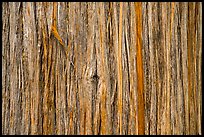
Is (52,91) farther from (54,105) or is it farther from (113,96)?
(113,96)

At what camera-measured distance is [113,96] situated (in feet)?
3.54

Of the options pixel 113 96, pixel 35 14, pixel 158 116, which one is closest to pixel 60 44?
pixel 35 14

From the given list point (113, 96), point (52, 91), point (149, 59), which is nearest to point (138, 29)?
point (149, 59)

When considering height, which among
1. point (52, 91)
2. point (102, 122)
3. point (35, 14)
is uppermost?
point (35, 14)

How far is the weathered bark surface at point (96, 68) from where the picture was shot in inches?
41.4

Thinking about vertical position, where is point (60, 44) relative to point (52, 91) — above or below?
above

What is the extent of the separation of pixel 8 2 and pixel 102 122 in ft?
1.56

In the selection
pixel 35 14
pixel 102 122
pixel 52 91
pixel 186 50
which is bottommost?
pixel 102 122

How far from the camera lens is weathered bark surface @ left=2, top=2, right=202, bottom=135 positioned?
3.45 feet

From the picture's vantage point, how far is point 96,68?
1.07 m

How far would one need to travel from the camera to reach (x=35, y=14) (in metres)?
1.06

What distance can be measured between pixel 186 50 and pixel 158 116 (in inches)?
9.3

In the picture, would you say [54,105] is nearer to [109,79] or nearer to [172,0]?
[109,79]

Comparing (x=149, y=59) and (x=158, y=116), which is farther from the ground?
(x=149, y=59)
